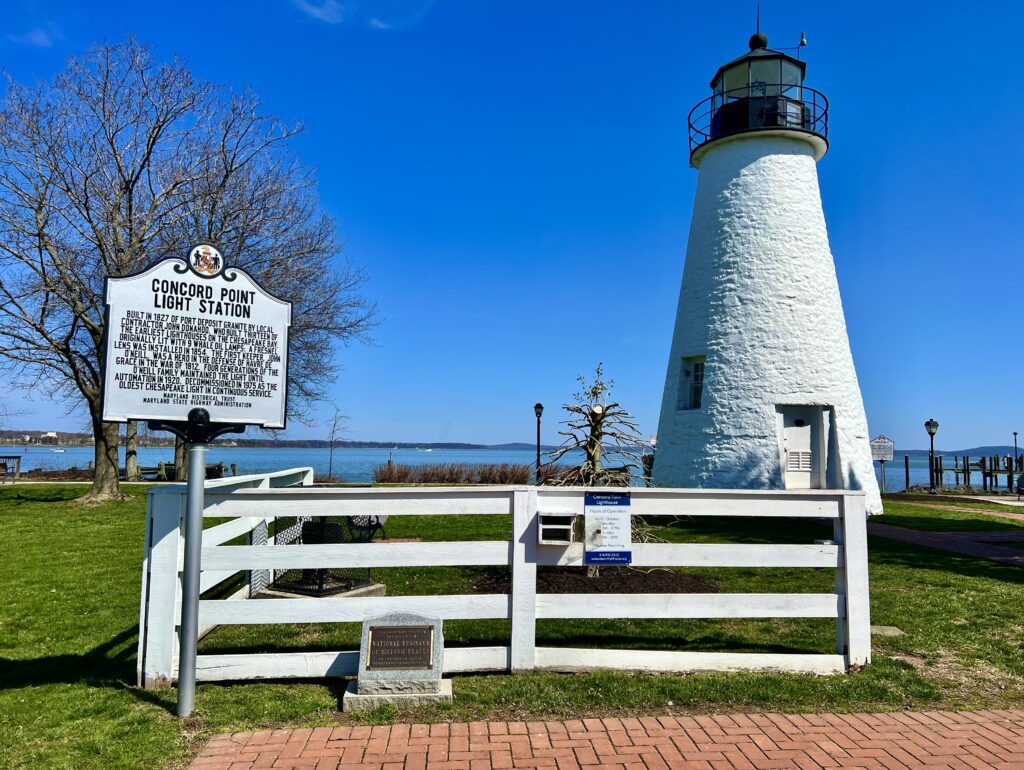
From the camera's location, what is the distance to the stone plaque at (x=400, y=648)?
4.55 meters

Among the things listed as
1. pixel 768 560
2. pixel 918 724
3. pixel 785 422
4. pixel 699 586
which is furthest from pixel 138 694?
pixel 785 422

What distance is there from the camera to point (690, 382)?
1778 centimetres

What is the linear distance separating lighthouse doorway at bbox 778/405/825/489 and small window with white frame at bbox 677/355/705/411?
2.16 meters

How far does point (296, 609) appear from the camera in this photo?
4797mm

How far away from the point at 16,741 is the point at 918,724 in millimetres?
5622

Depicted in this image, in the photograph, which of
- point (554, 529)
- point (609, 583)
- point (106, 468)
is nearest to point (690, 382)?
point (609, 583)

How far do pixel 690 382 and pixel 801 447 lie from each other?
3.20 meters

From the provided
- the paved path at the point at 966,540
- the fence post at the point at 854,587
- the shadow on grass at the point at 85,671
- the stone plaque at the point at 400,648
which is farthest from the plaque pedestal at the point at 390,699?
the paved path at the point at 966,540

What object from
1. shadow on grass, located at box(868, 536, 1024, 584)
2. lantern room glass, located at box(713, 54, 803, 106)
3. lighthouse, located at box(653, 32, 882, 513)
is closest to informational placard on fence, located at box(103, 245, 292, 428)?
shadow on grass, located at box(868, 536, 1024, 584)

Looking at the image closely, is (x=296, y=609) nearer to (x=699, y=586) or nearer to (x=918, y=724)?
(x=918, y=724)

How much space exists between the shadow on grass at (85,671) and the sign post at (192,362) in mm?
882

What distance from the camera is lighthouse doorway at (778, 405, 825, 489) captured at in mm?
16172

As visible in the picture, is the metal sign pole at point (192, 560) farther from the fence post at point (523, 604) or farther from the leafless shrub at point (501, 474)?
the leafless shrub at point (501, 474)

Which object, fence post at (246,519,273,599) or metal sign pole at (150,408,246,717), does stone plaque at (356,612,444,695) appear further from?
fence post at (246,519,273,599)
